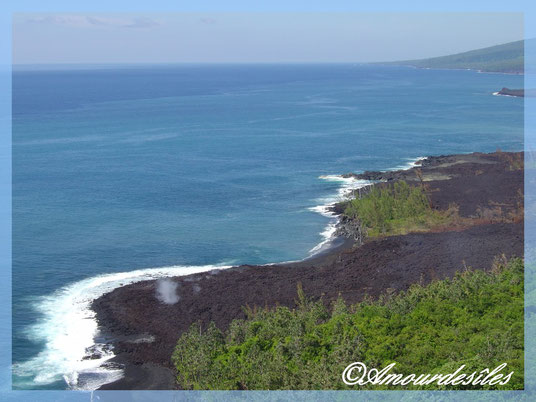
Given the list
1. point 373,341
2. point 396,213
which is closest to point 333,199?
point 396,213

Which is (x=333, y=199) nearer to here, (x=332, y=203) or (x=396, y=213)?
(x=332, y=203)

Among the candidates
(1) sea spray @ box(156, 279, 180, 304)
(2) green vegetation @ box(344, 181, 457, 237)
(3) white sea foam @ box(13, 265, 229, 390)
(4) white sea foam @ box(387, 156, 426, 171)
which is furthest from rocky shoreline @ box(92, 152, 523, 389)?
(4) white sea foam @ box(387, 156, 426, 171)

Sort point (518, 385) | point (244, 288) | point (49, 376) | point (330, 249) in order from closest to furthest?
1. point (518, 385)
2. point (49, 376)
3. point (244, 288)
4. point (330, 249)

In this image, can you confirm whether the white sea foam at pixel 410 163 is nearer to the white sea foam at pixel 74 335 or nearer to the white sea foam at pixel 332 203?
the white sea foam at pixel 332 203

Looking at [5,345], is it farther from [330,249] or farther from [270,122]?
[270,122]

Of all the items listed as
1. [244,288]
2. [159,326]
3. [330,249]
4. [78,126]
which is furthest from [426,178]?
[78,126]

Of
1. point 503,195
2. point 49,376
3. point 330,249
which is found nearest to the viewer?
point 49,376

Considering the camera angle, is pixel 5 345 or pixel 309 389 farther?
pixel 5 345
